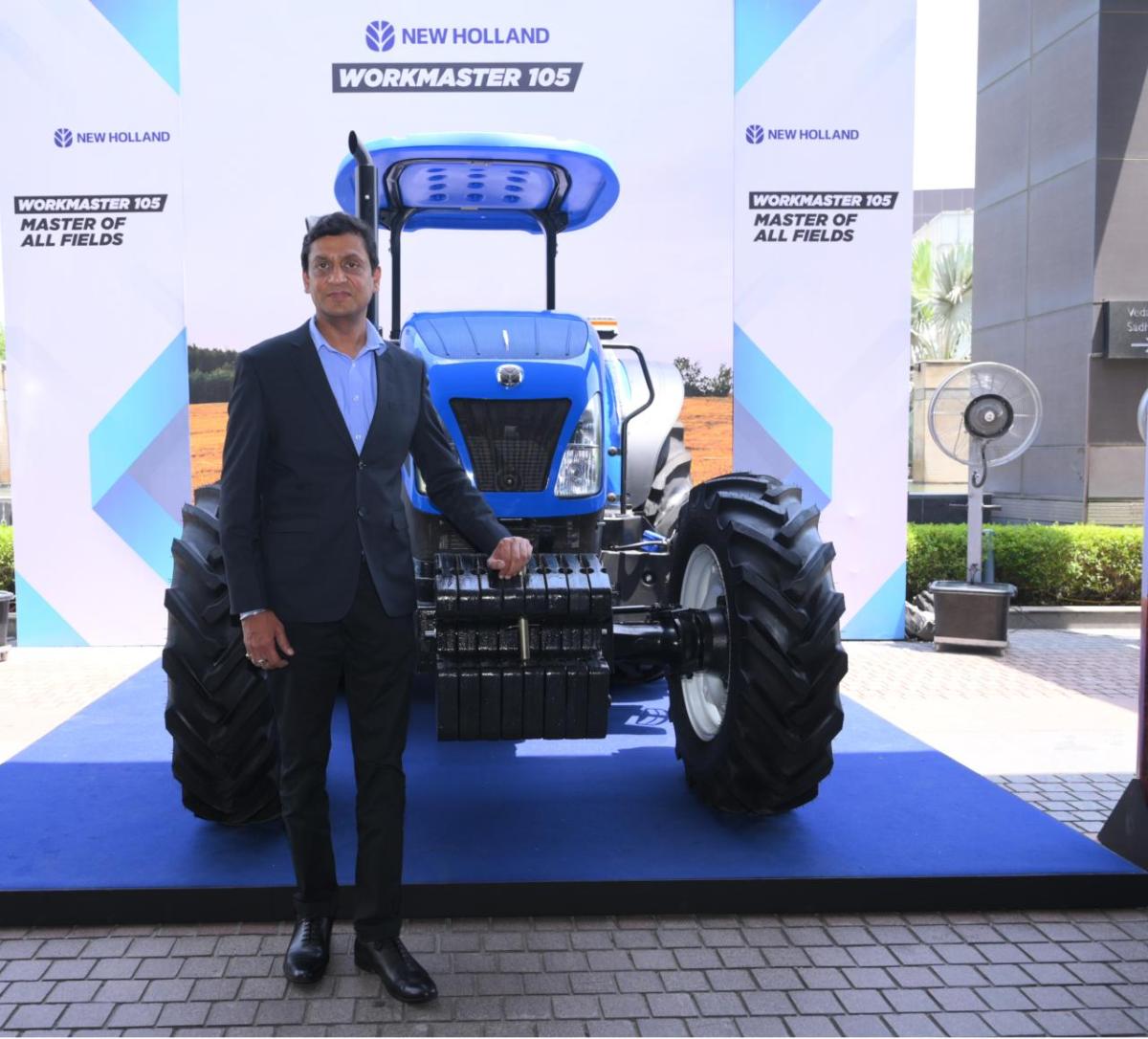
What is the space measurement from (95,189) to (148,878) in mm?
5438

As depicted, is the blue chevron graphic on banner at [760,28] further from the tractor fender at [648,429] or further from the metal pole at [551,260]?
the metal pole at [551,260]

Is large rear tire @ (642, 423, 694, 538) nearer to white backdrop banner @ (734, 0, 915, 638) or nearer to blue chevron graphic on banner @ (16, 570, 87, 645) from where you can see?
white backdrop banner @ (734, 0, 915, 638)

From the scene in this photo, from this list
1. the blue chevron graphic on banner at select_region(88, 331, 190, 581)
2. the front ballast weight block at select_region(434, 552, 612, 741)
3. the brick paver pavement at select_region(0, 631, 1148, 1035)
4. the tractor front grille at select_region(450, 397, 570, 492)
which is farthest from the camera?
the blue chevron graphic on banner at select_region(88, 331, 190, 581)

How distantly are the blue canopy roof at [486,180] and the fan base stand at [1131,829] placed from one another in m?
2.89

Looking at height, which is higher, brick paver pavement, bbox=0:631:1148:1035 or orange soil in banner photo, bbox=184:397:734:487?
orange soil in banner photo, bbox=184:397:734:487

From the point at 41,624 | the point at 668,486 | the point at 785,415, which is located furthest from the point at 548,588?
the point at 41,624

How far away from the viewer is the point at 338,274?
8.65 feet

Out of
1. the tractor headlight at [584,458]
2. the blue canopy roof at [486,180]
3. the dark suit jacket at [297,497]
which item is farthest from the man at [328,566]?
the blue canopy roof at [486,180]

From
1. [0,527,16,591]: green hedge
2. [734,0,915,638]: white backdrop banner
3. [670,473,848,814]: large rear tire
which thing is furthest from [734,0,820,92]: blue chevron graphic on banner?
[0,527,16,591]: green hedge

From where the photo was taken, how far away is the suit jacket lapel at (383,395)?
2.66 meters

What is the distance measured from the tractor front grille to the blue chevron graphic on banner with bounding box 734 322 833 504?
3.65 m

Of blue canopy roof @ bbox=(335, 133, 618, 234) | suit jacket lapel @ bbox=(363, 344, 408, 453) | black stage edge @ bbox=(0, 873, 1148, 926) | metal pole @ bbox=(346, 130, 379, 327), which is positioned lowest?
black stage edge @ bbox=(0, 873, 1148, 926)

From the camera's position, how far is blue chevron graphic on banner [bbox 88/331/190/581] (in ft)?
23.5

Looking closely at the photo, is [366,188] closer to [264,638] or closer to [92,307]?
[264,638]
